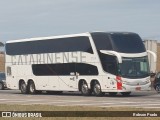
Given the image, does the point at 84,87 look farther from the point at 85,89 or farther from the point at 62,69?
the point at 62,69

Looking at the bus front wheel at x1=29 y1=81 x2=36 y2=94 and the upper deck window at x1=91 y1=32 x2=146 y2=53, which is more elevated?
the upper deck window at x1=91 y1=32 x2=146 y2=53

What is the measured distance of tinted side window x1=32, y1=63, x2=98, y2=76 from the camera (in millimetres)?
35125

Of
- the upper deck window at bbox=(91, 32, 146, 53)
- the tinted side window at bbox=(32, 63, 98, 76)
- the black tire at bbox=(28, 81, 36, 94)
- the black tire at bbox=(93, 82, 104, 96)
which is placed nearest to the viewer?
the upper deck window at bbox=(91, 32, 146, 53)

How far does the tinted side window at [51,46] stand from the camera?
35.6 meters

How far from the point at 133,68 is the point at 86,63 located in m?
3.09

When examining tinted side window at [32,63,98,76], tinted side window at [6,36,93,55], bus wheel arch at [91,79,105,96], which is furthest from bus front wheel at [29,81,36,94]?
bus wheel arch at [91,79,105,96]

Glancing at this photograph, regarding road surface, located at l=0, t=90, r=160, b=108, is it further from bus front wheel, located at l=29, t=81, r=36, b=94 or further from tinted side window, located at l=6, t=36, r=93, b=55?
bus front wheel, located at l=29, t=81, r=36, b=94

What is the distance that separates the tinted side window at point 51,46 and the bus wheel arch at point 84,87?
2023 millimetres

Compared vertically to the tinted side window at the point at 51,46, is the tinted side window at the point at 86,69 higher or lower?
lower

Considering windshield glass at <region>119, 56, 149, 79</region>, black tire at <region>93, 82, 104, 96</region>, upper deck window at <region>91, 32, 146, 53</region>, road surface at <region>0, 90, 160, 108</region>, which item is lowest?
road surface at <region>0, 90, 160, 108</region>

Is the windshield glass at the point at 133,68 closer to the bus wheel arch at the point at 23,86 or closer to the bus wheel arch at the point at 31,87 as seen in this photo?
the bus wheel arch at the point at 31,87

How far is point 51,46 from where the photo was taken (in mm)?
38281

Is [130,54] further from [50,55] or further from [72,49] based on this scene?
[50,55]

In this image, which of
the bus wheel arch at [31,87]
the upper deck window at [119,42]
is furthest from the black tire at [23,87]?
the upper deck window at [119,42]
